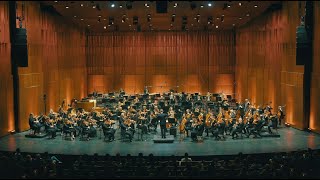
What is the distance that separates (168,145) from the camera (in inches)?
580

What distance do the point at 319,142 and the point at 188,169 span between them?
6.66 metres

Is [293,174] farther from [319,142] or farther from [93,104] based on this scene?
[93,104]

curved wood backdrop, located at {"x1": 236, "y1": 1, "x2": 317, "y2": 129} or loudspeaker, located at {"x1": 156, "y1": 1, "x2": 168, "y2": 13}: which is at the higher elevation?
loudspeaker, located at {"x1": 156, "y1": 1, "x2": 168, "y2": 13}

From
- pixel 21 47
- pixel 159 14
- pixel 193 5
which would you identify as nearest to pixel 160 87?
pixel 159 14

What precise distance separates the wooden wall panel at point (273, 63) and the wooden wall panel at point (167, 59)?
167 centimetres

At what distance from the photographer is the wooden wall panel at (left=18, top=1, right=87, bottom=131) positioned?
18.2 meters

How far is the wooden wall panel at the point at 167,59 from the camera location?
1101 inches

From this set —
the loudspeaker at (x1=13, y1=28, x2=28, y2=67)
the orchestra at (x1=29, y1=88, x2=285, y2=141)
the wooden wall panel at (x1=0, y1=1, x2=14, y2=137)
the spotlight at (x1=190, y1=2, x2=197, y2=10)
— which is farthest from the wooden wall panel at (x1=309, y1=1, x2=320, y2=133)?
the wooden wall panel at (x1=0, y1=1, x2=14, y2=137)

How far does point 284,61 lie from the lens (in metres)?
Result: 18.9

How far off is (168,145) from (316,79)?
19.7ft

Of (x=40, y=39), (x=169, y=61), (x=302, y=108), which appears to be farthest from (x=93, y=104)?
(x=302, y=108)

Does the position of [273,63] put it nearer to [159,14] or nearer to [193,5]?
[193,5]

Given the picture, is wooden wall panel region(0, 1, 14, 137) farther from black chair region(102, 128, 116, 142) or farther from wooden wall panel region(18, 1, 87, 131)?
black chair region(102, 128, 116, 142)

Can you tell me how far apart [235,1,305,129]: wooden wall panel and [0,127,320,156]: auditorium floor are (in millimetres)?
2365
